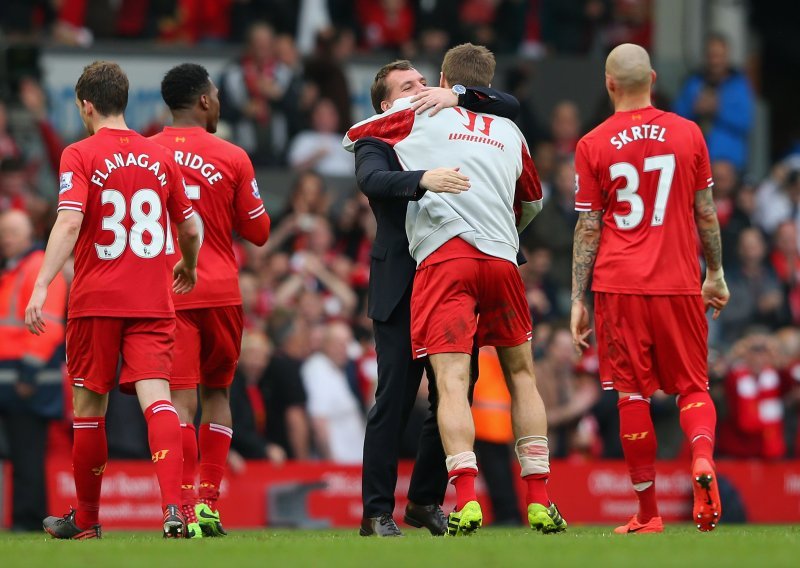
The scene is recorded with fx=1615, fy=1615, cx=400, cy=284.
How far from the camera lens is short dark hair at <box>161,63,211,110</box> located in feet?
31.7

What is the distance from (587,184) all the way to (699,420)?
1.51 m

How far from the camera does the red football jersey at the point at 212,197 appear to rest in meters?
9.59

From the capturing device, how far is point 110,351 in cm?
879

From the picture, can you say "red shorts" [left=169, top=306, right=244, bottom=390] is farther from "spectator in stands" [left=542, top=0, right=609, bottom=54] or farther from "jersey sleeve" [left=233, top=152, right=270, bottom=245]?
"spectator in stands" [left=542, top=0, right=609, bottom=54]

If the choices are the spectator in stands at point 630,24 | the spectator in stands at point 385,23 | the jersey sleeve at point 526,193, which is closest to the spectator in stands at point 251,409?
the jersey sleeve at point 526,193

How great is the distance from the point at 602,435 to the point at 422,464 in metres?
6.86

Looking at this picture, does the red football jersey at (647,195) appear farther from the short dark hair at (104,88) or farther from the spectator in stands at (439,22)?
the spectator in stands at (439,22)

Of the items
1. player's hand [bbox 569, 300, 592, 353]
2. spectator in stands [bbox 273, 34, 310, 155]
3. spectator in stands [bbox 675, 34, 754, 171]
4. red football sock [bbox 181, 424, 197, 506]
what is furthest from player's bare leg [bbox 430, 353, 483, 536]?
spectator in stands [bbox 675, 34, 754, 171]

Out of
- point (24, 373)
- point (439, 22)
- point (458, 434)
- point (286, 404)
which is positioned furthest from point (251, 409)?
point (439, 22)

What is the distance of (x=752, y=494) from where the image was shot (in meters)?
15.8

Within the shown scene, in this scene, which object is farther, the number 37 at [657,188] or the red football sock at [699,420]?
the number 37 at [657,188]

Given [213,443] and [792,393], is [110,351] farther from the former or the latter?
[792,393]

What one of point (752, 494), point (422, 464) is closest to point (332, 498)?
point (752, 494)

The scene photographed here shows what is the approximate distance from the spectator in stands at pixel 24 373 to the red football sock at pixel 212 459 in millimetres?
2906
